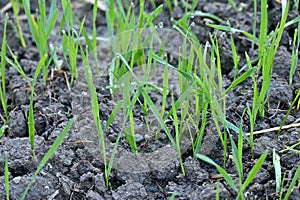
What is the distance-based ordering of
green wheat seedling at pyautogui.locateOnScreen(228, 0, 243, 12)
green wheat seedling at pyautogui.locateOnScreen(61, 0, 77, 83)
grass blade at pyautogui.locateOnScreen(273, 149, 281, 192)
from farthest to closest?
green wheat seedling at pyautogui.locateOnScreen(228, 0, 243, 12) < green wheat seedling at pyautogui.locateOnScreen(61, 0, 77, 83) < grass blade at pyautogui.locateOnScreen(273, 149, 281, 192)

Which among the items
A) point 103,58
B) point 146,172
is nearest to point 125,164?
point 146,172

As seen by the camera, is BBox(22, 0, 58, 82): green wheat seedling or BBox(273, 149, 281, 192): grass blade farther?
BBox(22, 0, 58, 82): green wheat seedling

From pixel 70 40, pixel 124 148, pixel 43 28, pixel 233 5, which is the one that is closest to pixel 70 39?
pixel 70 40

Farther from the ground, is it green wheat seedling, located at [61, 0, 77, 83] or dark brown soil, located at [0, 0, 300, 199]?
green wheat seedling, located at [61, 0, 77, 83]

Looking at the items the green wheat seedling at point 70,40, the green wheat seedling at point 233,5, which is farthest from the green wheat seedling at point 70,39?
the green wheat seedling at point 233,5

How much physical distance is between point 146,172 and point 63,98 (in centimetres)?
47

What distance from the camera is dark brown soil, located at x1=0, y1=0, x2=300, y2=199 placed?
5.13ft

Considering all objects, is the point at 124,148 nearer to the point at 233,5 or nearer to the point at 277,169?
the point at 277,169

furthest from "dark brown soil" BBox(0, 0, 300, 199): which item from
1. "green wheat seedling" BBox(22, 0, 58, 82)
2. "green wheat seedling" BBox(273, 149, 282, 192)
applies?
"green wheat seedling" BBox(22, 0, 58, 82)

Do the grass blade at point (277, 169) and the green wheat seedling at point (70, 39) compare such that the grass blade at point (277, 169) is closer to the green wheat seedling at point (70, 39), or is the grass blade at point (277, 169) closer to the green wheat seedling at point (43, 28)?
the green wheat seedling at point (70, 39)

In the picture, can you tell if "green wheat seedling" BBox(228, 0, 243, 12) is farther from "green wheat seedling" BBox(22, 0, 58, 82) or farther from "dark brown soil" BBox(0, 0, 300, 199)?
"green wheat seedling" BBox(22, 0, 58, 82)

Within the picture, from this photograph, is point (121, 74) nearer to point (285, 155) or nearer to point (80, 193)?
point (80, 193)

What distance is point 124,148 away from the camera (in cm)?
171

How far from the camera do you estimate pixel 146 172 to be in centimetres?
163
